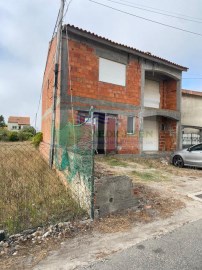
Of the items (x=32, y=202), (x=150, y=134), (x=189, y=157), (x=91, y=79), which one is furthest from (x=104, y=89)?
(x=32, y=202)

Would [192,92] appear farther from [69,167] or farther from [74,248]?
[74,248]

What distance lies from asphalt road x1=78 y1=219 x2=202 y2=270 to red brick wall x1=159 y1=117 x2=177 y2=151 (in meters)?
12.1

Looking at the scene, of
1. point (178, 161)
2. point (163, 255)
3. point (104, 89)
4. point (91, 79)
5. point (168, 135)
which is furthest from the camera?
point (168, 135)

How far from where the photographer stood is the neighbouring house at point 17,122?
7250cm

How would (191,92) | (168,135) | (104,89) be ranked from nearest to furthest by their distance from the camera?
(104,89)
(168,135)
(191,92)

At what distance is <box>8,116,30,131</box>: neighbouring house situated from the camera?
7250 centimetres

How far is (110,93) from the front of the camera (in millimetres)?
12398

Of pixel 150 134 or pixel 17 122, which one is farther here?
pixel 17 122

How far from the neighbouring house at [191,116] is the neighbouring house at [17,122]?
60640 mm

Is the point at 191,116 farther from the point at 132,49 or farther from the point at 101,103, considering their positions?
the point at 101,103

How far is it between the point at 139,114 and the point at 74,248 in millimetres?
10878

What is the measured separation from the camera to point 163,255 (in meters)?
3.20

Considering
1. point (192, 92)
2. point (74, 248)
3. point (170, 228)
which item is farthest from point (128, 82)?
point (74, 248)

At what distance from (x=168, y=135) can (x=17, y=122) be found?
219 ft
